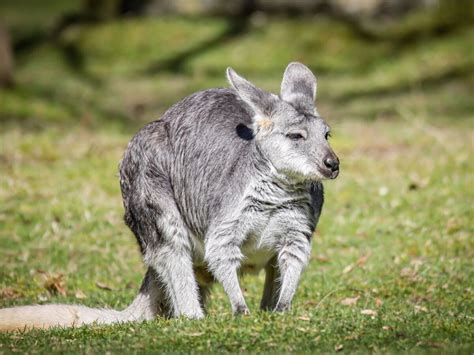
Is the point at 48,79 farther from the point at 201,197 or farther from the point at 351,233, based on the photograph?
the point at 201,197

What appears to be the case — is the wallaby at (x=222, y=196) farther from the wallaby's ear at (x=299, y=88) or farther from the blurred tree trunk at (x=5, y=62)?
the blurred tree trunk at (x=5, y=62)

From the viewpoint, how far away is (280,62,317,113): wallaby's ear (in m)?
6.24

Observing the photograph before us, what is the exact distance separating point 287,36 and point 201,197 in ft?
49.9

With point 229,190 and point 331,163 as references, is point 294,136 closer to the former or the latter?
point 331,163

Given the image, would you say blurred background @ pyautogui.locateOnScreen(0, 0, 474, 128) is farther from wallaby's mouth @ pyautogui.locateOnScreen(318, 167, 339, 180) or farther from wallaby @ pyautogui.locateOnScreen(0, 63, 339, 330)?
wallaby's mouth @ pyautogui.locateOnScreen(318, 167, 339, 180)

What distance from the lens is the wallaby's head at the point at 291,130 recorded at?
596 cm

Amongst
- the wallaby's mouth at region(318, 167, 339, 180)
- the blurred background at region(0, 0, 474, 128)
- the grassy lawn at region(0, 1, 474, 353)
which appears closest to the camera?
the grassy lawn at region(0, 1, 474, 353)

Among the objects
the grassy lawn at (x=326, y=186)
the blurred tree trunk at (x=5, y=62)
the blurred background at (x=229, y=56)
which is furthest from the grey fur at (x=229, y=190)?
the blurred tree trunk at (x=5, y=62)

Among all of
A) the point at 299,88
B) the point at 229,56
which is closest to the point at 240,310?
the point at 299,88

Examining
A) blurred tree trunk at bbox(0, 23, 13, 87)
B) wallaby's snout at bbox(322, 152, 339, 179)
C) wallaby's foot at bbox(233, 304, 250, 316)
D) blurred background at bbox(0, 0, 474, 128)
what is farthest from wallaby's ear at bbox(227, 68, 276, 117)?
Answer: blurred tree trunk at bbox(0, 23, 13, 87)

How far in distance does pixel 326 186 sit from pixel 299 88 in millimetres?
4719

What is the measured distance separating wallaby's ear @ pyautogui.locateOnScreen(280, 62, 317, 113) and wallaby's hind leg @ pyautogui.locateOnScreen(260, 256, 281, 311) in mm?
1077

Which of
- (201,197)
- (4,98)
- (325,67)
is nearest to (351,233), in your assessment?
(201,197)

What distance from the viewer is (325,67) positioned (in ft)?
66.1
